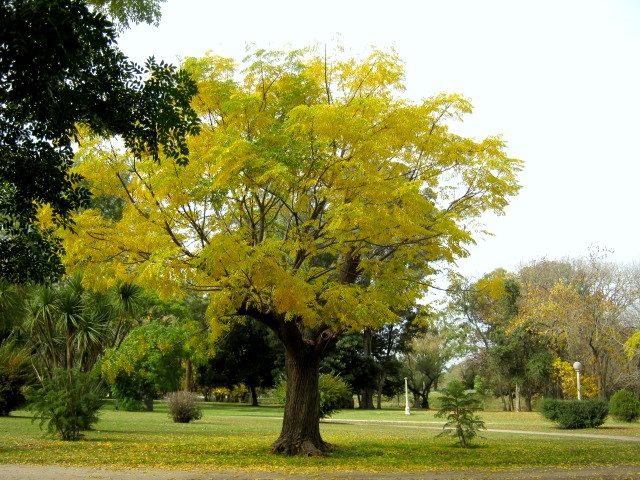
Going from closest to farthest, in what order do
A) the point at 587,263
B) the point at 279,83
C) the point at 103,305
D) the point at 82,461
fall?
the point at 82,461
the point at 279,83
the point at 103,305
the point at 587,263

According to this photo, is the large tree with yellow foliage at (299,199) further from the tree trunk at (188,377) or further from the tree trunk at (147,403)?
the tree trunk at (188,377)

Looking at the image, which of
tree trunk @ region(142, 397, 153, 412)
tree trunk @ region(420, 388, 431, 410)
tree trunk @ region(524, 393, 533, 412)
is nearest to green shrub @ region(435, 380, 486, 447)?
tree trunk @ region(142, 397, 153, 412)

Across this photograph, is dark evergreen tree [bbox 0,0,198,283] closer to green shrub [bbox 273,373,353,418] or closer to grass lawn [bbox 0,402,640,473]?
grass lawn [bbox 0,402,640,473]

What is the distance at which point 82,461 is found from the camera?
13.0 meters

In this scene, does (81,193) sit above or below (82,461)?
above

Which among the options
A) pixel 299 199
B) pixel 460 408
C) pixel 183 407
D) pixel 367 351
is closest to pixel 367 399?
pixel 367 351

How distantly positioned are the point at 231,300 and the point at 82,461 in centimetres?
412

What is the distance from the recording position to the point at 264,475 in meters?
11.4

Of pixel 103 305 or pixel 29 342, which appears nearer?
pixel 103 305

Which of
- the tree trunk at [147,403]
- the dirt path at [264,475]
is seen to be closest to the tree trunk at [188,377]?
the tree trunk at [147,403]

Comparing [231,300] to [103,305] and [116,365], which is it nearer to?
[116,365]

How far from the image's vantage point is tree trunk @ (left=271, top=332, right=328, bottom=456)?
596 inches

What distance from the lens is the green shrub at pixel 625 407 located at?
97.1ft

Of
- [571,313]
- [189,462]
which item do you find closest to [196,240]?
[189,462]
